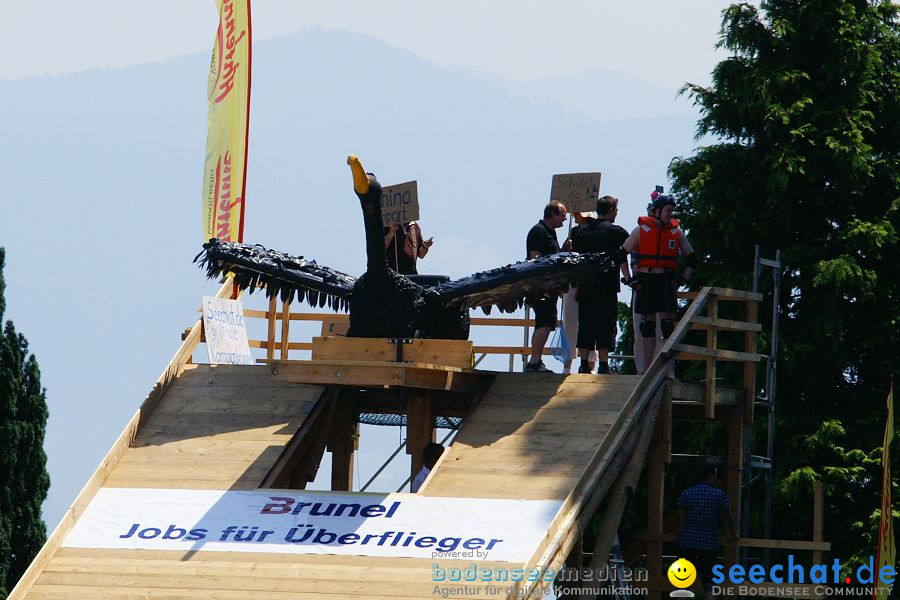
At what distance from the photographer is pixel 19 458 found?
69.3 ft

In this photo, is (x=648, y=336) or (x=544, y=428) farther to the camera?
(x=648, y=336)

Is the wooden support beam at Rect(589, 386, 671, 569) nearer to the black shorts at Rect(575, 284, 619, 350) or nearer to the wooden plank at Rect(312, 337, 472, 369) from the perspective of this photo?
the black shorts at Rect(575, 284, 619, 350)

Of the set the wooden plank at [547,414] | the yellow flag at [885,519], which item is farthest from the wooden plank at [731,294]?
the yellow flag at [885,519]

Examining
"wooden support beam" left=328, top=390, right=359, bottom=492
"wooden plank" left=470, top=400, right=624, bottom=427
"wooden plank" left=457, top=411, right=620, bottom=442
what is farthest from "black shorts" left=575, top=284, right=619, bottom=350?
"wooden support beam" left=328, top=390, right=359, bottom=492

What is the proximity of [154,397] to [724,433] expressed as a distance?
7968mm

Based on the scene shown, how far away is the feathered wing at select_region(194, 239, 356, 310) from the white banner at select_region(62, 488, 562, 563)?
7.45ft

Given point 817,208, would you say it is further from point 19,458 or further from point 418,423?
point 19,458

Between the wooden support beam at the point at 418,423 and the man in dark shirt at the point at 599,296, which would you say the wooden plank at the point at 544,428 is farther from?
the man in dark shirt at the point at 599,296

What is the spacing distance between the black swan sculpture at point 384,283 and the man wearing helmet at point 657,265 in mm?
333

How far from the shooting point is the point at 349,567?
13.0m

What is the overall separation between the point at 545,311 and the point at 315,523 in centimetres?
322

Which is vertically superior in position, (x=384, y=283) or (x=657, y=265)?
(x=657, y=265)

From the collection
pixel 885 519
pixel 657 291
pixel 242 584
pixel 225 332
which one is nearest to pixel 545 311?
pixel 657 291

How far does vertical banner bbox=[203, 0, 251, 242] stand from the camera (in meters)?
21.0
